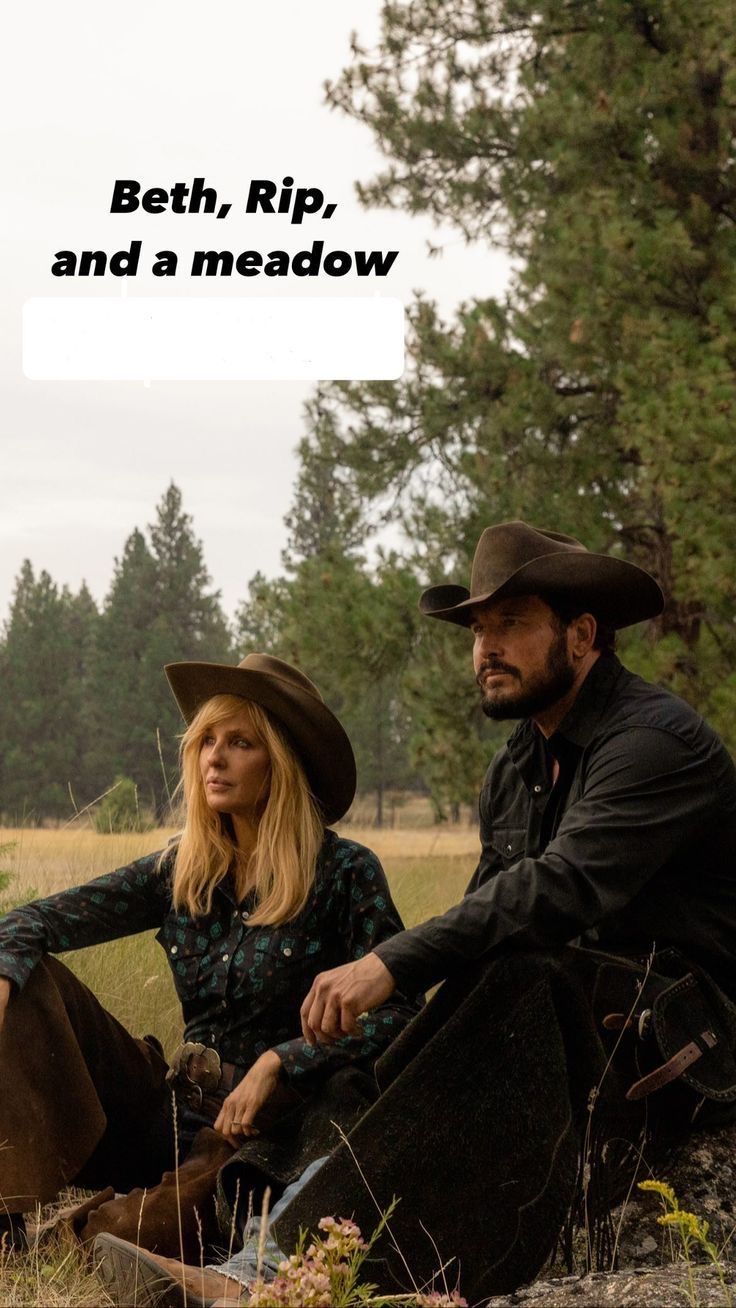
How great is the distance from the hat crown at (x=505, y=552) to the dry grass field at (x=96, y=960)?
6.08 ft

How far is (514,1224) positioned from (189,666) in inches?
63.9

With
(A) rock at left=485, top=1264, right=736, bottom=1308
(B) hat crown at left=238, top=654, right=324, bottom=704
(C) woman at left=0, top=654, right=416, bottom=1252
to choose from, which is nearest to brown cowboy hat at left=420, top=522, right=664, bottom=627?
(B) hat crown at left=238, top=654, right=324, bottom=704

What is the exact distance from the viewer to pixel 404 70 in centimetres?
1325

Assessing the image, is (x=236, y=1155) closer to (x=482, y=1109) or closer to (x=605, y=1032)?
(x=482, y=1109)

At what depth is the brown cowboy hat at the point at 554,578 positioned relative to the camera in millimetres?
3664

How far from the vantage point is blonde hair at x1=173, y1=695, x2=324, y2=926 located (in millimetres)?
3754

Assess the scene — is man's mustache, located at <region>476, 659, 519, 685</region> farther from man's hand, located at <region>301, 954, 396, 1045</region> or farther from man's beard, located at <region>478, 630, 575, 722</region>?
man's hand, located at <region>301, 954, 396, 1045</region>

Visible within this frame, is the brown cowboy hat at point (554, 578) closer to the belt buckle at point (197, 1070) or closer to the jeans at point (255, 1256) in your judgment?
the belt buckle at point (197, 1070)

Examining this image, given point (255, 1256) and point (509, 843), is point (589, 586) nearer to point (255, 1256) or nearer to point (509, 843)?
point (509, 843)

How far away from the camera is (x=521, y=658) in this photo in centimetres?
364

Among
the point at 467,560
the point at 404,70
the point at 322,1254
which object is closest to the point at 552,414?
the point at 467,560

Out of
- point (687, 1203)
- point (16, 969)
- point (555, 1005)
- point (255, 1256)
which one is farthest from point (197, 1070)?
point (687, 1203)

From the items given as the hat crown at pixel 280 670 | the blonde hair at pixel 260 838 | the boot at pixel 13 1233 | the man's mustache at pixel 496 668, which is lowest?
the boot at pixel 13 1233

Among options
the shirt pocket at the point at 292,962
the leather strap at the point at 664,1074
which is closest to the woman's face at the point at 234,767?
the shirt pocket at the point at 292,962
